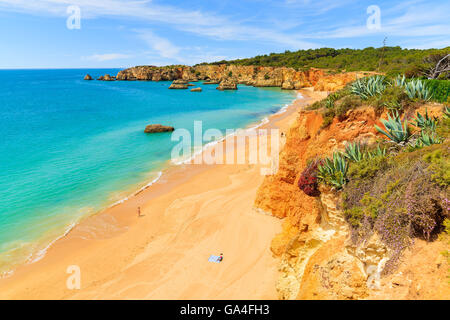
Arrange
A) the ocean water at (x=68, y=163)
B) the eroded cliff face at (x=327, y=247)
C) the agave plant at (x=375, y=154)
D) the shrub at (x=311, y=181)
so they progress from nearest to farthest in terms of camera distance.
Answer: the eroded cliff face at (x=327, y=247), the agave plant at (x=375, y=154), the shrub at (x=311, y=181), the ocean water at (x=68, y=163)

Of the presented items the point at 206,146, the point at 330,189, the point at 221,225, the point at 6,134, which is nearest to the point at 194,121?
the point at 206,146

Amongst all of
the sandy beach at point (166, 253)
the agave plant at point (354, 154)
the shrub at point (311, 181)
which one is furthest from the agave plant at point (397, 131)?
the sandy beach at point (166, 253)

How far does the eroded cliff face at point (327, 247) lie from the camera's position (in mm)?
4363

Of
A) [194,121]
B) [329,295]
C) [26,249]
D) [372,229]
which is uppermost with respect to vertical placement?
[194,121]

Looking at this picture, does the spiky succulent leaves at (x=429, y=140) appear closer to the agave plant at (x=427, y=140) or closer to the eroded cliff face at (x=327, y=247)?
the agave plant at (x=427, y=140)

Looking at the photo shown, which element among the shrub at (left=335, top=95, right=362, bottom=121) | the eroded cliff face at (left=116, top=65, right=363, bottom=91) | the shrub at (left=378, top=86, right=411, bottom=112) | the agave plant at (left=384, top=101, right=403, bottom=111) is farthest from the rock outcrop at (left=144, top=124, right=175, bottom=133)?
the eroded cliff face at (left=116, top=65, right=363, bottom=91)

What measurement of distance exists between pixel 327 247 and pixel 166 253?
6883mm

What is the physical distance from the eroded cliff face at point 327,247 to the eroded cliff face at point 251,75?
55367 mm

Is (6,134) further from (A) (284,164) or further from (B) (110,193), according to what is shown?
(A) (284,164)

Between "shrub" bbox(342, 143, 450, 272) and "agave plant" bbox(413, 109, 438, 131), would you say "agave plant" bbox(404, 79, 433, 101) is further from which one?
"shrub" bbox(342, 143, 450, 272)

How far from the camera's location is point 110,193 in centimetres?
1712

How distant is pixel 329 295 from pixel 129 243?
374 inches

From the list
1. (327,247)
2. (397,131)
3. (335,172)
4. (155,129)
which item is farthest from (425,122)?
(155,129)
